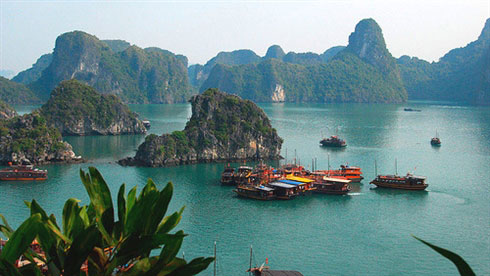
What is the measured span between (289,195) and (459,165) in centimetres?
2703

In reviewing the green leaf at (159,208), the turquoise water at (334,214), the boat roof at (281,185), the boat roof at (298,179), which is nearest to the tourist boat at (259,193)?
the boat roof at (281,185)

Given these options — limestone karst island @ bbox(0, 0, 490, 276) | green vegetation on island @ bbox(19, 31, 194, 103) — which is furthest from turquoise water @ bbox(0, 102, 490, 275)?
green vegetation on island @ bbox(19, 31, 194, 103)

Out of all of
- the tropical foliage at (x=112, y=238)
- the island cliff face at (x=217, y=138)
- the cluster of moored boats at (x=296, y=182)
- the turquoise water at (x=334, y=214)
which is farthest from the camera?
the island cliff face at (x=217, y=138)

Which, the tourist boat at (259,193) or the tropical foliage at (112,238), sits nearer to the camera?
the tropical foliage at (112,238)

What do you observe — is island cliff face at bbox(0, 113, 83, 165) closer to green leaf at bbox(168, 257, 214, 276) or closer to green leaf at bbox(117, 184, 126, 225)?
green leaf at bbox(117, 184, 126, 225)

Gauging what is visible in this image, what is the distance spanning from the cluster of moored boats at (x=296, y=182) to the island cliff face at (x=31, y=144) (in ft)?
76.9

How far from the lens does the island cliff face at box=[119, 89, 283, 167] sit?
56594 millimetres

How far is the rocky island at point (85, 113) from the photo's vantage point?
3253 inches

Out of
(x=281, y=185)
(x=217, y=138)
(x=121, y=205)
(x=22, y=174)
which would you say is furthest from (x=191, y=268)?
(x=217, y=138)

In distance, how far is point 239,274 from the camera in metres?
24.8

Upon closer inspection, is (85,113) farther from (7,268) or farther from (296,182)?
(7,268)

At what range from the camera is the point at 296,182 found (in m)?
42.8

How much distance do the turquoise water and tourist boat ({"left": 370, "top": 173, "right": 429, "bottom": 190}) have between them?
1016mm

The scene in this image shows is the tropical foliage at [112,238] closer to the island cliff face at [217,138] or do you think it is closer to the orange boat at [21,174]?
the orange boat at [21,174]
